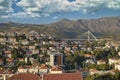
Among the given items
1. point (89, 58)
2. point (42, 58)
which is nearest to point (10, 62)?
point (42, 58)

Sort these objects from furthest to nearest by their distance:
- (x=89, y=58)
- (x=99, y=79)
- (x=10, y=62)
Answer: (x=89, y=58), (x=10, y=62), (x=99, y=79)

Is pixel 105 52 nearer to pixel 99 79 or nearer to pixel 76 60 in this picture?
pixel 76 60

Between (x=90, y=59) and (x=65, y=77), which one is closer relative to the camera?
(x=65, y=77)

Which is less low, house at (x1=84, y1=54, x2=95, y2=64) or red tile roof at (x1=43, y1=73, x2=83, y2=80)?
red tile roof at (x1=43, y1=73, x2=83, y2=80)

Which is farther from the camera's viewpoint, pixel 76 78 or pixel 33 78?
pixel 33 78

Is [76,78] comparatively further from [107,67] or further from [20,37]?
[20,37]

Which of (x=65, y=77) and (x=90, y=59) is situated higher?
(x=65, y=77)

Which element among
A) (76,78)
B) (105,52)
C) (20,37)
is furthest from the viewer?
(20,37)

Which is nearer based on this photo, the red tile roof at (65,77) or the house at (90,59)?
the red tile roof at (65,77)

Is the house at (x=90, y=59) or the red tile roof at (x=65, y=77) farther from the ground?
the red tile roof at (x=65, y=77)

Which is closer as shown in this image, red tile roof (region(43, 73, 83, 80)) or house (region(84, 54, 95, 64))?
red tile roof (region(43, 73, 83, 80))
